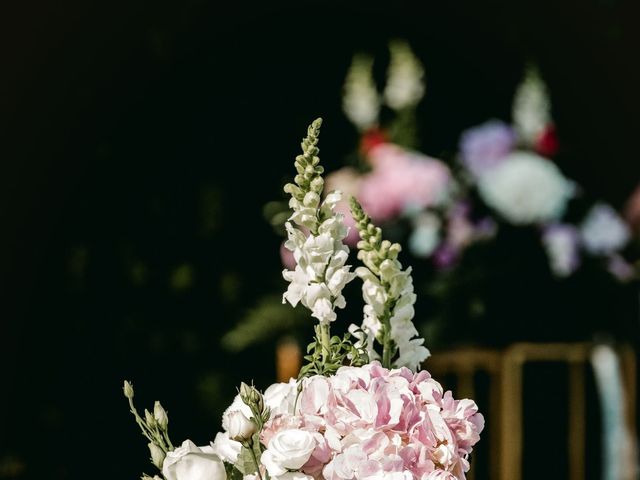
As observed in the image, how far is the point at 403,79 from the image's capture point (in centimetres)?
326

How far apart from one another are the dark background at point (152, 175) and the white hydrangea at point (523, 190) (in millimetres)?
219

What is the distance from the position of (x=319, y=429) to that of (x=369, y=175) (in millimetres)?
2137

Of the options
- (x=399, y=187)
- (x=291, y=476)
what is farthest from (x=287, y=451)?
(x=399, y=187)

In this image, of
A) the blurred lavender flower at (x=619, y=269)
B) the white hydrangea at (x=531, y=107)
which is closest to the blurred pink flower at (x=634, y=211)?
the blurred lavender flower at (x=619, y=269)

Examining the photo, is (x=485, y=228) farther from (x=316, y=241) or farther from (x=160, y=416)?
(x=160, y=416)

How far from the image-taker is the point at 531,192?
321 centimetres

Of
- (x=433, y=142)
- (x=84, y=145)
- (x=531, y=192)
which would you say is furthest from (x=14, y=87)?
(x=531, y=192)

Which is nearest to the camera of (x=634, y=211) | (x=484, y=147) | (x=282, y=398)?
(x=282, y=398)

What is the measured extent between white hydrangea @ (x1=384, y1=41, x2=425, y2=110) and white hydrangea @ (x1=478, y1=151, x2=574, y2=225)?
1.00ft

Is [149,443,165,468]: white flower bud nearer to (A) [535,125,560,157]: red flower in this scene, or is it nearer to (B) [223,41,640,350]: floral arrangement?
(B) [223,41,640,350]: floral arrangement

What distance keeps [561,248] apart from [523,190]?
0.62 feet

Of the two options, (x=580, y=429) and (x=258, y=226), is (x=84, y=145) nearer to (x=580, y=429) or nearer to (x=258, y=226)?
(x=258, y=226)

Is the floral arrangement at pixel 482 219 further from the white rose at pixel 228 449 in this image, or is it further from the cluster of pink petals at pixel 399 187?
the white rose at pixel 228 449

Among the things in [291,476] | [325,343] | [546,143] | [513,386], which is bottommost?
[291,476]
